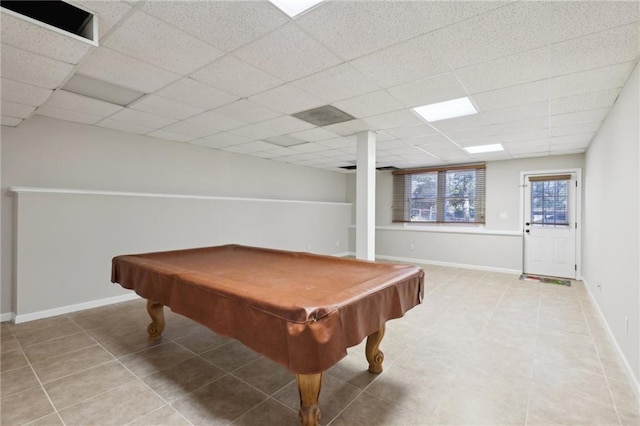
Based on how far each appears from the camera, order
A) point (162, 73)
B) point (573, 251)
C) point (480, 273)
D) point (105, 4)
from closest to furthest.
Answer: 1. point (105, 4)
2. point (162, 73)
3. point (573, 251)
4. point (480, 273)

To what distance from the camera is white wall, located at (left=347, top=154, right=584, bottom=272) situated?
20.1 ft

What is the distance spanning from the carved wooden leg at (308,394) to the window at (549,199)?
20.6 feet

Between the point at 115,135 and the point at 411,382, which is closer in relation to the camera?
the point at 411,382

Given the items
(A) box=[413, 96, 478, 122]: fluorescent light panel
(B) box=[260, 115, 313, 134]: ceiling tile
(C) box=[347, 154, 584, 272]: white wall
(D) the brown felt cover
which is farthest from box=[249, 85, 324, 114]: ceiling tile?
(C) box=[347, 154, 584, 272]: white wall

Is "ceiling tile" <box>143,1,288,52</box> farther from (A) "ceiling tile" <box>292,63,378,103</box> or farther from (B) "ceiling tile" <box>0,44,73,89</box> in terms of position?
(B) "ceiling tile" <box>0,44,73,89</box>

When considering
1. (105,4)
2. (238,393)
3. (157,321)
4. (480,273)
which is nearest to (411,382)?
(238,393)

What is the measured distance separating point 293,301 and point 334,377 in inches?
46.8

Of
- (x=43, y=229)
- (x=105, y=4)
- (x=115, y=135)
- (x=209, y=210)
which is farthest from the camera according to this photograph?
(x=209, y=210)

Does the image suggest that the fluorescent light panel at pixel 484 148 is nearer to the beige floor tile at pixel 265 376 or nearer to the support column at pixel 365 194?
the support column at pixel 365 194

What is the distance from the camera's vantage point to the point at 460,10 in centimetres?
170

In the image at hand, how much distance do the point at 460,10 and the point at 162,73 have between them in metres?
2.29

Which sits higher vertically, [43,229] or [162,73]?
[162,73]

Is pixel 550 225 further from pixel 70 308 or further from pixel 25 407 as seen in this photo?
pixel 70 308

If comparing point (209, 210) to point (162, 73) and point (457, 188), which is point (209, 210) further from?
point (457, 188)
